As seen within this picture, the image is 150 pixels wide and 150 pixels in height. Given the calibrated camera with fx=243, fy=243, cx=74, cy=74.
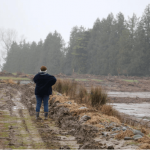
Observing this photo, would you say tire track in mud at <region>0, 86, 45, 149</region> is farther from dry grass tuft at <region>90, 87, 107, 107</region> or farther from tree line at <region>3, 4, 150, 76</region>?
tree line at <region>3, 4, 150, 76</region>

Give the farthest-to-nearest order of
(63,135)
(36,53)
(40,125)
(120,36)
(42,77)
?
1. (36,53)
2. (120,36)
3. (42,77)
4. (40,125)
5. (63,135)

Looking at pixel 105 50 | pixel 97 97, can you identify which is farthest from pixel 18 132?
pixel 105 50

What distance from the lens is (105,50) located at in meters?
51.5

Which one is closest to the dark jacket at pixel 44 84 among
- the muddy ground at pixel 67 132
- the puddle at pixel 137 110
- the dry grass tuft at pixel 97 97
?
the muddy ground at pixel 67 132

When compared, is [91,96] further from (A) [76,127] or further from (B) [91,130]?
(B) [91,130]

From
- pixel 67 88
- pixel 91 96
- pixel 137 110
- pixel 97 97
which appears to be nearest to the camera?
pixel 97 97

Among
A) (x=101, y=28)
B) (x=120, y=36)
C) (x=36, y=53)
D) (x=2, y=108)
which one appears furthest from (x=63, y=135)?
(x=36, y=53)

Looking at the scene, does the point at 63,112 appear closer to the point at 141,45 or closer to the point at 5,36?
the point at 141,45

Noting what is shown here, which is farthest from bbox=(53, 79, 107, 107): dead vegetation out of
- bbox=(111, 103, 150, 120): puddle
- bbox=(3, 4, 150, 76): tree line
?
bbox=(3, 4, 150, 76): tree line

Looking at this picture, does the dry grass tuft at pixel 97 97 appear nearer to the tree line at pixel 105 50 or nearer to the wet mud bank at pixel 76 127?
the wet mud bank at pixel 76 127

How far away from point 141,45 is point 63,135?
4058 cm

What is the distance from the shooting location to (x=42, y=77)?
7.07 m

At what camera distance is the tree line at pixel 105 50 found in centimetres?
4366

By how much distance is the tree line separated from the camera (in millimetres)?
43656
